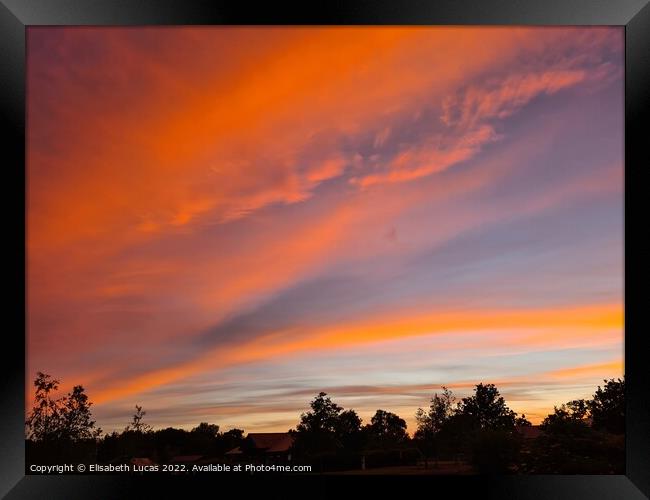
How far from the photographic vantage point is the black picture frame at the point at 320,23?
231 cm

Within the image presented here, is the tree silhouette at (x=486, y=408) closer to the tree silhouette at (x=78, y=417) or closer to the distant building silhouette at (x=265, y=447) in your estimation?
the distant building silhouette at (x=265, y=447)

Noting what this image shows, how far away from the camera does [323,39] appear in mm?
2857

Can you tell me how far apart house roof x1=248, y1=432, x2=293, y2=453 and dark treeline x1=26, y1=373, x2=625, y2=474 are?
25mm

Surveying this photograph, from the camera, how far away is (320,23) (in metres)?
2.39

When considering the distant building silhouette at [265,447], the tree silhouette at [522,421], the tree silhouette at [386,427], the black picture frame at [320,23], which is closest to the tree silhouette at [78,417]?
the black picture frame at [320,23]

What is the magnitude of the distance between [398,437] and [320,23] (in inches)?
74.9

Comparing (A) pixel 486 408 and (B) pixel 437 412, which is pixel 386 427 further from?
(A) pixel 486 408

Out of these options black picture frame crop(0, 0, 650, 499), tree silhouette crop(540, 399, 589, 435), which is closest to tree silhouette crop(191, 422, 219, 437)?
black picture frame crop(0, 0, 650, 499)

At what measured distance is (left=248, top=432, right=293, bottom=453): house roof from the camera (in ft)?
9.14

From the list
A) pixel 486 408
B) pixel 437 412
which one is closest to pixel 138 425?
pixel 437 412

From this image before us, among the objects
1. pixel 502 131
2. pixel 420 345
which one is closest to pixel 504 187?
pixel 502 131

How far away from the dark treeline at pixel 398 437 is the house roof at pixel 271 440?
0.03 metres

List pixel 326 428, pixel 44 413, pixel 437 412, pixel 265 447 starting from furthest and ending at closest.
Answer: pixel 437 412
pixel 326 428
pixel 265 447
pixel 44 413

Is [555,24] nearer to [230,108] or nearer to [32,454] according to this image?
[230,108]
